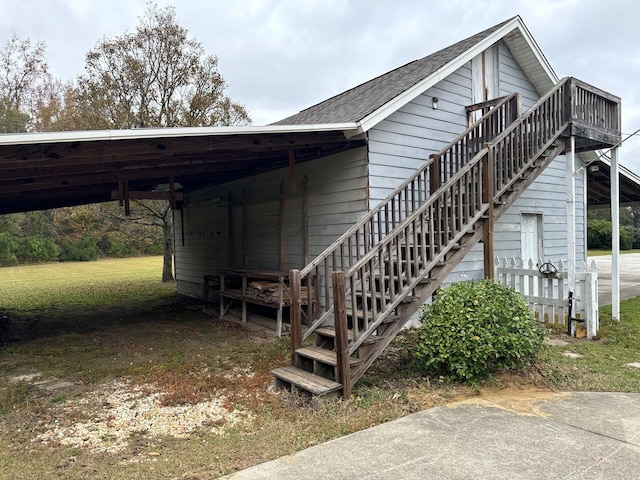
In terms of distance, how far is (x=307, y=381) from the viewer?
3.98 meters

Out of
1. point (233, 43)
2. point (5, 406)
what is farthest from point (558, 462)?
point (233, 43)

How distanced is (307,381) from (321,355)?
1.03 feet

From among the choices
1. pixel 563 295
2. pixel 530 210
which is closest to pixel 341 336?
pixel 563 295

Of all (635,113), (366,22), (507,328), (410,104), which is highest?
(635,113)

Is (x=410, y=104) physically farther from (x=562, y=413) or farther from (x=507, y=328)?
(x=562, y=413)

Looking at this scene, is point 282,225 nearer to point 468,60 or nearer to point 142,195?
point 142,195

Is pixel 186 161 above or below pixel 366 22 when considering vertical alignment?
below

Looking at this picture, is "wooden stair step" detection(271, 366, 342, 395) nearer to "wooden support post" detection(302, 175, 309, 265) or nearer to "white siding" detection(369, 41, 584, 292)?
"white siding" detection(369, 41, 584, 292)

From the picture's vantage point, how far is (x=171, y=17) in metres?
15.9

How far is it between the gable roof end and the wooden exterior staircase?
1074 mm

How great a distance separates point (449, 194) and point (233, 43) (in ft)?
58.0

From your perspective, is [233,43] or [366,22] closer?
[366,22]

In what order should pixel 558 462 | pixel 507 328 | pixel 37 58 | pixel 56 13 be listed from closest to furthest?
pixel 558 462 → pixel 507 328 → pixel 56 13 → pixel 37 58

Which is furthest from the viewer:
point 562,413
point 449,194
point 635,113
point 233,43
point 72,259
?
point 635,113
